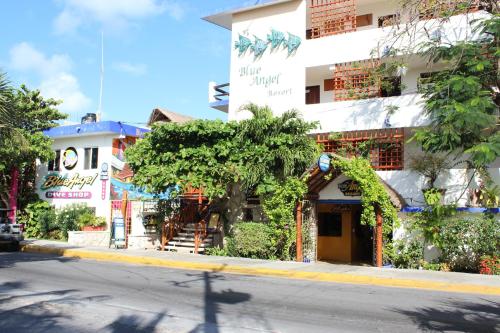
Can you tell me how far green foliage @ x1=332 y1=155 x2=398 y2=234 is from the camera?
16.3 meters

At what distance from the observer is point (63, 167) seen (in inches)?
1139

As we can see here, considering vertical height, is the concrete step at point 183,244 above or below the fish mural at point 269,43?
below

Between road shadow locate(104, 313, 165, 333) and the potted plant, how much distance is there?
18.4 metres

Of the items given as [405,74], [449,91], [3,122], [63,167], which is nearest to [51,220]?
[63,167]

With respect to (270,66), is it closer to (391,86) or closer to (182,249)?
(391,86)

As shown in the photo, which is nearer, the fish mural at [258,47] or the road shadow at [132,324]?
the road shadow at [132,324]

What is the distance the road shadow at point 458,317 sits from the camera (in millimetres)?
7920

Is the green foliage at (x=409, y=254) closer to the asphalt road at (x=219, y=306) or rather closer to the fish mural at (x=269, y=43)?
the asphalt road at (x=219, y=306)

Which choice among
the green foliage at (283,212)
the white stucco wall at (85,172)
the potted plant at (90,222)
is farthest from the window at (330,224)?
the potted plant at (90,222)

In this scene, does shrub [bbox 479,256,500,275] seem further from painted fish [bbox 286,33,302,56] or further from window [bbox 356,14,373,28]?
window [bbox 356,14,373,28]

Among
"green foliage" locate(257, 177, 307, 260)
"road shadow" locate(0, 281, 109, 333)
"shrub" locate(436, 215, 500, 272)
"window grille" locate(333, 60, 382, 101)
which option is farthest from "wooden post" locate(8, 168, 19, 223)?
"shrub" locate(436, 215, 500, 272)

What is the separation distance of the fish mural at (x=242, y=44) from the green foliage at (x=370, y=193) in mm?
9441

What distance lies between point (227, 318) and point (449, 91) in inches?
418

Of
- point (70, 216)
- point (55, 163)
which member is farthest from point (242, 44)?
point (55, 163)
